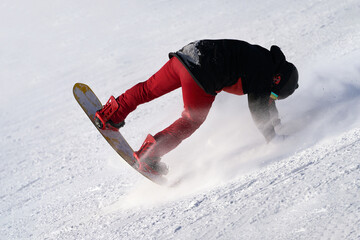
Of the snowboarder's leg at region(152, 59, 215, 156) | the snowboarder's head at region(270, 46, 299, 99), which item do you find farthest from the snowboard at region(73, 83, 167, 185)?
the snowboarder's head at region(270, 46, 299, 99)

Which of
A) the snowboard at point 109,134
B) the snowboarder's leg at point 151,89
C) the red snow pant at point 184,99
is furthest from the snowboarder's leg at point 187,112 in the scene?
the snowboard at point 109,134

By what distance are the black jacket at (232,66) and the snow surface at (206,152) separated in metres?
0.57

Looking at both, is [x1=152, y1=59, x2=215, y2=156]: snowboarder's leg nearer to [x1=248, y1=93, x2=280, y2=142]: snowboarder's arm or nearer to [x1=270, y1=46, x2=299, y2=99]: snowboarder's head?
[x1=248, y1=93, x2=280, y2=142]: snowboarder's arm

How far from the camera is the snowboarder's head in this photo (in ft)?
10.3

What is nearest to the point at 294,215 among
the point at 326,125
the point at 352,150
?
the point at 352,150

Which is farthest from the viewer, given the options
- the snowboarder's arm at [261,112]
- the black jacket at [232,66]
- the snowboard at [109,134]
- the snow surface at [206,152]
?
the snowboard at [109,134]

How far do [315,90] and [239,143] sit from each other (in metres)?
1.25

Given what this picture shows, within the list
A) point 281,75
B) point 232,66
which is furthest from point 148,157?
point 281,75

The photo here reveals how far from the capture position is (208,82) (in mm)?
2930

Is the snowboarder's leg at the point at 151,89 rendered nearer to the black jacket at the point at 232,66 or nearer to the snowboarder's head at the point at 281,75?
the black jacket at the point at 232,66

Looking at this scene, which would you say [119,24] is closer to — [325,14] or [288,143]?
[325,14]

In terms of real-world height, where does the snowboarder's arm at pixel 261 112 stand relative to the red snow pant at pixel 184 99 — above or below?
below

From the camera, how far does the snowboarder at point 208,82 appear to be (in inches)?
117

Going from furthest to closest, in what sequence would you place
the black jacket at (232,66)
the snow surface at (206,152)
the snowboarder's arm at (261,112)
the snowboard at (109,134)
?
the snowboard at (109,134)
the snowboarder's arm at (261,112)
the black jacket at (232,66)
the snow surface at (206,152)
